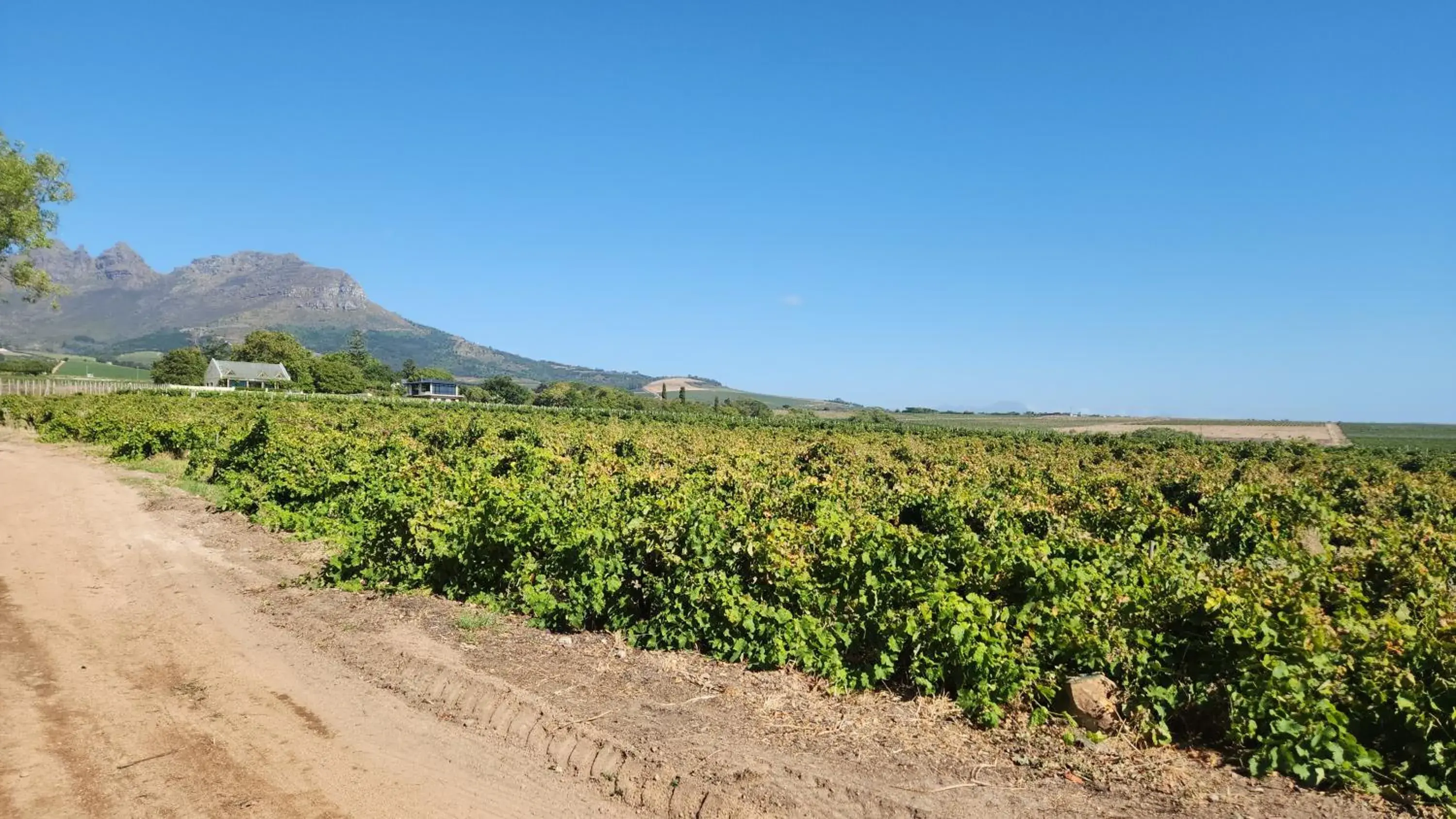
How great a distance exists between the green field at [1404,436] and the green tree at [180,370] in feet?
453

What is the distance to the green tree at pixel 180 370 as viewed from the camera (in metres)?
114

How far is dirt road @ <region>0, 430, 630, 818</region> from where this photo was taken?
467cm

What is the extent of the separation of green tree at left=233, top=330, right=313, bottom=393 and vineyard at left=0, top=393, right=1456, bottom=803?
123 meters

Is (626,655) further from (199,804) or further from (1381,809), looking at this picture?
(1381,809)

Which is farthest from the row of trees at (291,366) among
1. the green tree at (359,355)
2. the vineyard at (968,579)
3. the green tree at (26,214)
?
the vineyard at (968,579)

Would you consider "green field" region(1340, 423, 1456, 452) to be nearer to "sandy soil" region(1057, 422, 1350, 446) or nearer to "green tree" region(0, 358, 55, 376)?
"sandy soil" region(1057, 422, 1350, 446)

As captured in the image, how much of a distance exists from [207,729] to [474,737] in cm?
179

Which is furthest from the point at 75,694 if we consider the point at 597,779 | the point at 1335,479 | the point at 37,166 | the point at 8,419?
the point at 8,419

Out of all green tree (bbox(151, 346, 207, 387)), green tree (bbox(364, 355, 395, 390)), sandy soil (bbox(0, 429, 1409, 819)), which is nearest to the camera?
sandy soil (bbox(0, 429, 1409, 819))

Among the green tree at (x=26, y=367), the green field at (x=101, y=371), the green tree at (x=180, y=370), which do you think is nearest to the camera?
the green tree at (x=26, y=367)

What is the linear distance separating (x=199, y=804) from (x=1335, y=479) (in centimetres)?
3222

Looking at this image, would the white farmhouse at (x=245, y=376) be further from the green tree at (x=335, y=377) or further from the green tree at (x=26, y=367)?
the green tree at (x=26, y=367)

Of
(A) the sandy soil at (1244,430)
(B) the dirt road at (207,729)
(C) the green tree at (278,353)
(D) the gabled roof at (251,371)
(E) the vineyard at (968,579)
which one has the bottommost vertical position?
(B) the dirt road at (207,729)

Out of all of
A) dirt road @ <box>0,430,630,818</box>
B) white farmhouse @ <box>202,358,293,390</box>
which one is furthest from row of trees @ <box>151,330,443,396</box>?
dirt road @ <box>0,430,630,818</box>
